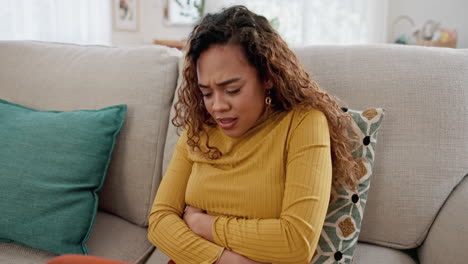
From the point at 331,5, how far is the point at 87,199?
3.02 metres

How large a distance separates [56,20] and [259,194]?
220 cm

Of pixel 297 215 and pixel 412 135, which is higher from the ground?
pixel 412 135

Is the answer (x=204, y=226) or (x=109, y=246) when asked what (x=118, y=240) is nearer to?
(x=109, y=246)

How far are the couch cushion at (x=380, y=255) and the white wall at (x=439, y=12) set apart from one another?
2836 millimetres

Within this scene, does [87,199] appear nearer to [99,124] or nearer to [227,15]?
[99,124]

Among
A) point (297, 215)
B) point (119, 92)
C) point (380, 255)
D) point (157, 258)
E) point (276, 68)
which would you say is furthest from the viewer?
point (119, 92)

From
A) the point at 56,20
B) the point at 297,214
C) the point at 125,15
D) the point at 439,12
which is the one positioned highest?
the point at 439,12

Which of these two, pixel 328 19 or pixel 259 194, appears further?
pixel 328 19

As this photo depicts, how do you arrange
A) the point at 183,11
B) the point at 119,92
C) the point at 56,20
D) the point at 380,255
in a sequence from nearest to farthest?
1. the point at 380,255
2. the point at 119,92
3. the point at 56,20
4. the point at 183,11

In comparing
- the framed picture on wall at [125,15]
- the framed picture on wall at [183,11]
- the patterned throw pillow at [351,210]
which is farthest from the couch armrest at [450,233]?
the framed picture on wall at [183,11]

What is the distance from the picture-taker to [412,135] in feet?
3.95

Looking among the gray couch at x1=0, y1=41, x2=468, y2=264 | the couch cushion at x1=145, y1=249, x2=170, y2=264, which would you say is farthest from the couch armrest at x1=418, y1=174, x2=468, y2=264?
the couch cushion at x1=145, y1=249, x2=170, y2=264

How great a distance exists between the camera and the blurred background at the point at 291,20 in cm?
276

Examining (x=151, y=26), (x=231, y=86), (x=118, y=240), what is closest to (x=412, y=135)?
(x=231, y=86)
